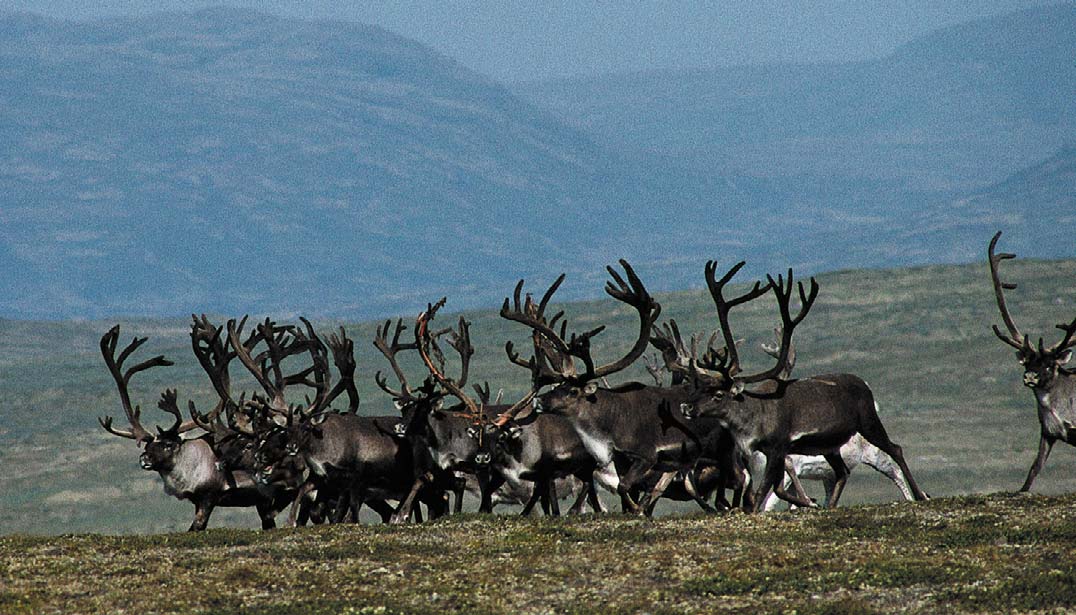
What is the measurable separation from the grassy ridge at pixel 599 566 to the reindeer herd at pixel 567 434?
6.45 feet

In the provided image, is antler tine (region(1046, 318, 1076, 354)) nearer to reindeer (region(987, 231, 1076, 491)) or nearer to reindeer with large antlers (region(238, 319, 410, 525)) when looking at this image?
reindeer (region(987, 231, 1076, 491))

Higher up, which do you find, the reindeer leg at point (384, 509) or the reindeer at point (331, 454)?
the reindeer at point (331, 454)

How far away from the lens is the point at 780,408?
2586 centimetres

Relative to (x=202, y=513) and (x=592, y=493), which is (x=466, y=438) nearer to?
(x=592, y=493)

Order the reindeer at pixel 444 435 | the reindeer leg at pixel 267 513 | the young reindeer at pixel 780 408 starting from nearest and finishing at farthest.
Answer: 1. the young reindeer at pixel 780 408
2. the reindeer at pixel 444 435
3. the reindeer leg at pixel 267 513

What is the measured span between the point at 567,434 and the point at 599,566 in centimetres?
676

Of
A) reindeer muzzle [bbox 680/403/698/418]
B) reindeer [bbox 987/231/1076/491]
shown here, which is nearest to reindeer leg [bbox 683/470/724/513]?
reindeer muzzle [bbox 680/403/698/418]

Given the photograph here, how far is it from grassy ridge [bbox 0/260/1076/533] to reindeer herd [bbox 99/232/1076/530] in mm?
32511

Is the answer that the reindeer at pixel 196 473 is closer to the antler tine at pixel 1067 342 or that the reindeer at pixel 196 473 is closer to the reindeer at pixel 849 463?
the reindeer at pixel 849 463

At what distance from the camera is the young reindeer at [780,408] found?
2570 centimetres

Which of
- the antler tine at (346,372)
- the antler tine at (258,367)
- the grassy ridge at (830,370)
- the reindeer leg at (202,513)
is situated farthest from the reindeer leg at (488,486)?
the grassy ridge at (830,370)

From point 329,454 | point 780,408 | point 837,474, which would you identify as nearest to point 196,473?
point 329,454

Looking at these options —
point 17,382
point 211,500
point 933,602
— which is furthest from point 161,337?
point 933,602

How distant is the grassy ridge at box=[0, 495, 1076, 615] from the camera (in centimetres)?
1944
